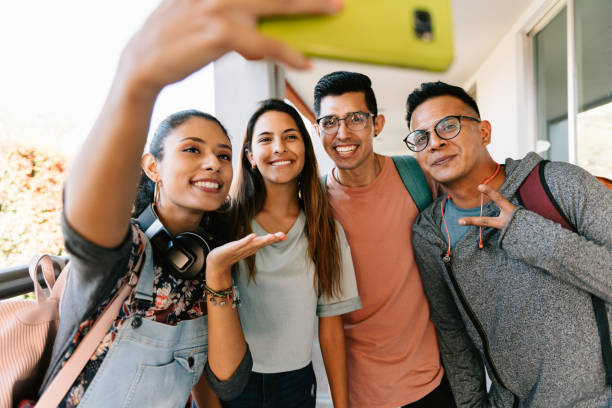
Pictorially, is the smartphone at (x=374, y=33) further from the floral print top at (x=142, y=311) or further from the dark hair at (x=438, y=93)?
the dark hair at (x=438, y=93)

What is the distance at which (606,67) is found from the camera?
7.77 feet

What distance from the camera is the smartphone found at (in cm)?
26

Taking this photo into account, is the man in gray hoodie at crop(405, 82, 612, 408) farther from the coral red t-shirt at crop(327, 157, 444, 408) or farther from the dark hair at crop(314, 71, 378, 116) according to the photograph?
the dark hair at crop(314, 71, 378, 116)

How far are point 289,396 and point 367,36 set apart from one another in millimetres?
1203

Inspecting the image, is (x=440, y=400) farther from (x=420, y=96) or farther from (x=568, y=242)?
(x=420, y=96)

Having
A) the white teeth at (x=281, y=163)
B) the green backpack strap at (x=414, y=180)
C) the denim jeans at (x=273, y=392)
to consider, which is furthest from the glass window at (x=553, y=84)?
the denim jeans at (x=273, y=392)

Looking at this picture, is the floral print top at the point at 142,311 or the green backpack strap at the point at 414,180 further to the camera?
the green backpack strap at the point at 414,180

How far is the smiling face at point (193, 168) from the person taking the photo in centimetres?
87

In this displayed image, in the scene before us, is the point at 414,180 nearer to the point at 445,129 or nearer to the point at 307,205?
the point at 445,129

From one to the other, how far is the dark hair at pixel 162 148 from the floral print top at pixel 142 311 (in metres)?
0.22

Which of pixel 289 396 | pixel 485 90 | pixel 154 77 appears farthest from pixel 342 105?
pixel 485 90

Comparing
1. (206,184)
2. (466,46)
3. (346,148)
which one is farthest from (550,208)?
(466,46)

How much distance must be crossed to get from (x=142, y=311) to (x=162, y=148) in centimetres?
48

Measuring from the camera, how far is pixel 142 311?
2.41 feet
